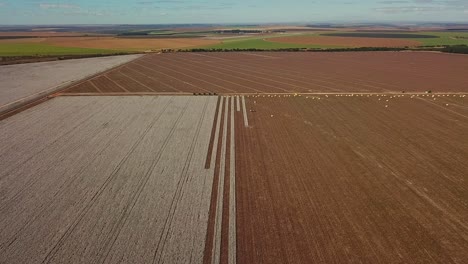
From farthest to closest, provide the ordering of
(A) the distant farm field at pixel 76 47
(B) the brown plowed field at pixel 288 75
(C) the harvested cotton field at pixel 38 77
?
(A) the distant farm field at pixel 76 47
(B) the brown plowed field at pixel 288 75
(C) the harvested cotton field at pixel 38 77

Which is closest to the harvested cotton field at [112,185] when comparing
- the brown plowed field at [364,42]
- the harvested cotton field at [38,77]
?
the harvested cotton field at [38,77]

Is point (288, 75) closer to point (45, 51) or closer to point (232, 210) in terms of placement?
point (232, 210)

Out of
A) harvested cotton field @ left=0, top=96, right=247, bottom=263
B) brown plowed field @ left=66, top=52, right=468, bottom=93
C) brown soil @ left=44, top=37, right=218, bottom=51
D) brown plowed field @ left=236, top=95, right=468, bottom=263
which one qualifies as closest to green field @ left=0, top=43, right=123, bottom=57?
brown soil @ left=44, top=37, right=218, bottom=51

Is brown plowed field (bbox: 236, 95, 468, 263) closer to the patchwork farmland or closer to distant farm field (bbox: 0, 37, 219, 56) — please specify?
the patchwork farmland

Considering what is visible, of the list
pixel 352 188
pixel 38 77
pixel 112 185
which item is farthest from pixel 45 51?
pixel 352 188

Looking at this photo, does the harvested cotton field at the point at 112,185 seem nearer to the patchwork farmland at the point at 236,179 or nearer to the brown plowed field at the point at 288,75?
Answer: the patchwork farmland at the point at 236,179
